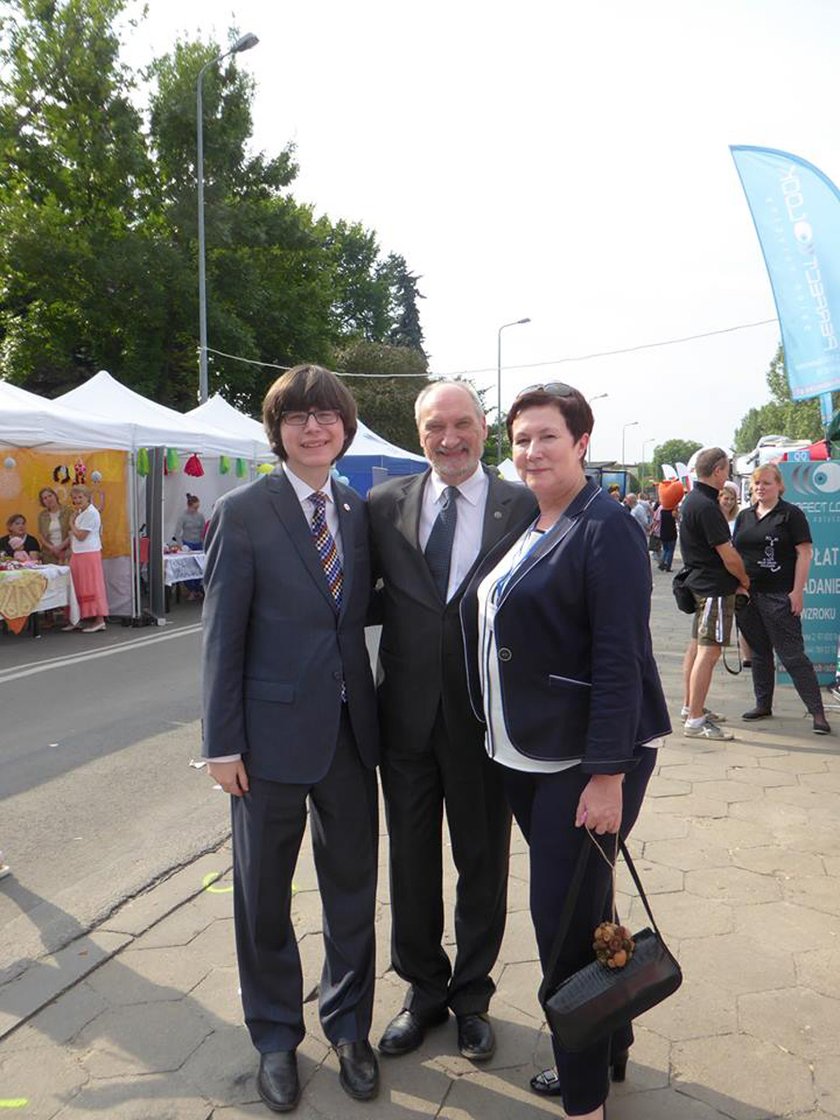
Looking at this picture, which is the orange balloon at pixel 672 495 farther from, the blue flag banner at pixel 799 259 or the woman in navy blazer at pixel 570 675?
the woman in navy blazer at pixel 570 675

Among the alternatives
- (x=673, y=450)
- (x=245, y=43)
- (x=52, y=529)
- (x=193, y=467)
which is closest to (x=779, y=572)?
(x=52, y=529)

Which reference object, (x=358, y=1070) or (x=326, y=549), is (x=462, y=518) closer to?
(x=326, y=549)

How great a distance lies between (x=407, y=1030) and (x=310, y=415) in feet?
5.63

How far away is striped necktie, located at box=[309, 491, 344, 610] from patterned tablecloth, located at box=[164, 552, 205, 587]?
31.9ft

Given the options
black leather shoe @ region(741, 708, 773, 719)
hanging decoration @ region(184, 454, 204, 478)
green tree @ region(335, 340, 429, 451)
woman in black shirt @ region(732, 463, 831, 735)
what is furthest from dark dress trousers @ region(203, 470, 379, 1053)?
green tree @ region(335, 340, 429, 451)

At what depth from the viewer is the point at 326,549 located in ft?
7.84

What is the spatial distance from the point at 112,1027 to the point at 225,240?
2562 cm

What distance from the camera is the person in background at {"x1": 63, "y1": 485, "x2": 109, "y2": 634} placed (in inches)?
420

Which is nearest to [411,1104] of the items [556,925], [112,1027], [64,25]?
[556,925]

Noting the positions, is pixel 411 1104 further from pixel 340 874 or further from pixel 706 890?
pixel 706 890

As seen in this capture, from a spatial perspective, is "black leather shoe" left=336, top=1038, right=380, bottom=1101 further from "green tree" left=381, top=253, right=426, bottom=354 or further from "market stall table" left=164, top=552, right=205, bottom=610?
"green tree" left=381, top=253, right=426, bottom=354

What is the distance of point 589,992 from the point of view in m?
2.01

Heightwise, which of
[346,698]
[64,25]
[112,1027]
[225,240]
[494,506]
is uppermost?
[64,25]

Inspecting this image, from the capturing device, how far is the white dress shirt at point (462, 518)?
2.42 m
